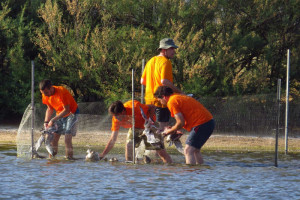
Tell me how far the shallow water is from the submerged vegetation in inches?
232

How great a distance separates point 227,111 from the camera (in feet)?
52.4

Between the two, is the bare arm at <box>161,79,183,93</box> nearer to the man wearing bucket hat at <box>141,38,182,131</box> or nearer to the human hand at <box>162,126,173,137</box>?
the man wearing bucket hat at <box>141,38,182,131</box>

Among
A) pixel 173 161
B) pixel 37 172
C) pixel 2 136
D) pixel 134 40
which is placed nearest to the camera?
pixel 37 172

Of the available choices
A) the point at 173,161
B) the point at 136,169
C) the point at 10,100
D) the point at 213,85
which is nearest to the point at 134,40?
the point at 213,85

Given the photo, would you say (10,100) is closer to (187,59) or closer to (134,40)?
(134,40)

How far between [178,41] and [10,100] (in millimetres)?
5497

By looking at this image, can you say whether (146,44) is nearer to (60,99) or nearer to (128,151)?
(60,99)

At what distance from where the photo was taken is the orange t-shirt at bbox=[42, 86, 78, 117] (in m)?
12.1

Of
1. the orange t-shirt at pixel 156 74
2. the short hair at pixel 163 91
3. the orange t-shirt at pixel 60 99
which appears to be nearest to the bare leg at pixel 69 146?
the orange t-shirt at pixel 60 99

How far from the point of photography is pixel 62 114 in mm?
12094

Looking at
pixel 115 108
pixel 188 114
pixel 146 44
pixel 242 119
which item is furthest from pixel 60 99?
pixel 146 44

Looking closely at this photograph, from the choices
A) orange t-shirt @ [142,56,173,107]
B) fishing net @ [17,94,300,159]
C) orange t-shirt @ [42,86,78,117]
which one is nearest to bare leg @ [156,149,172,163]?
orange t-shirt @ [142,56,173,107]

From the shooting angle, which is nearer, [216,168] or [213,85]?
[216,168]

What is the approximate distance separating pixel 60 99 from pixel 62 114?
300 mm
